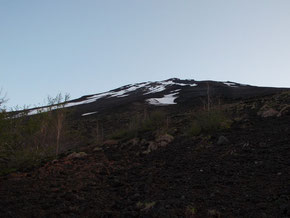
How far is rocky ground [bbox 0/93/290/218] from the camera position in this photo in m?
5.05

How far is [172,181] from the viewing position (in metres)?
6.97

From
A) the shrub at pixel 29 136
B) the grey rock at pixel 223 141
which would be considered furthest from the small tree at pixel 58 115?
the grey rock at pixel 223 141

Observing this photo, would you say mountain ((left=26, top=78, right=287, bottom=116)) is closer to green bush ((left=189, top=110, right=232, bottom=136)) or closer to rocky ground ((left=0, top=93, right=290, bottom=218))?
green bush ((left=189, top=110, right=232, bottom=136))

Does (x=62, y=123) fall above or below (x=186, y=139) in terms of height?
above

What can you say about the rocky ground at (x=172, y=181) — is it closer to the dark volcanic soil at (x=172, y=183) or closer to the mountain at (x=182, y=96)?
the dark volcanic soil at (x=172, y=183)

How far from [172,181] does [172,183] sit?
15cm

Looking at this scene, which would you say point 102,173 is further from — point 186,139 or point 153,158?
point 186,139

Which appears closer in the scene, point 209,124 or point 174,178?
point 174,178

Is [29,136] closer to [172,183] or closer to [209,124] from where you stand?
[172,183]

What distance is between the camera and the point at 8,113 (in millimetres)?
9070

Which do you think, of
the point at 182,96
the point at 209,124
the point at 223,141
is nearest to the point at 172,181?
the point at 223,141

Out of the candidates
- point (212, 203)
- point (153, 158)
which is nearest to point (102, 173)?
point (153, 158)

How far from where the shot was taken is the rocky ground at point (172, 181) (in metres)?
5.05

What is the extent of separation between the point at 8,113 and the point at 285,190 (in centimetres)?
875
